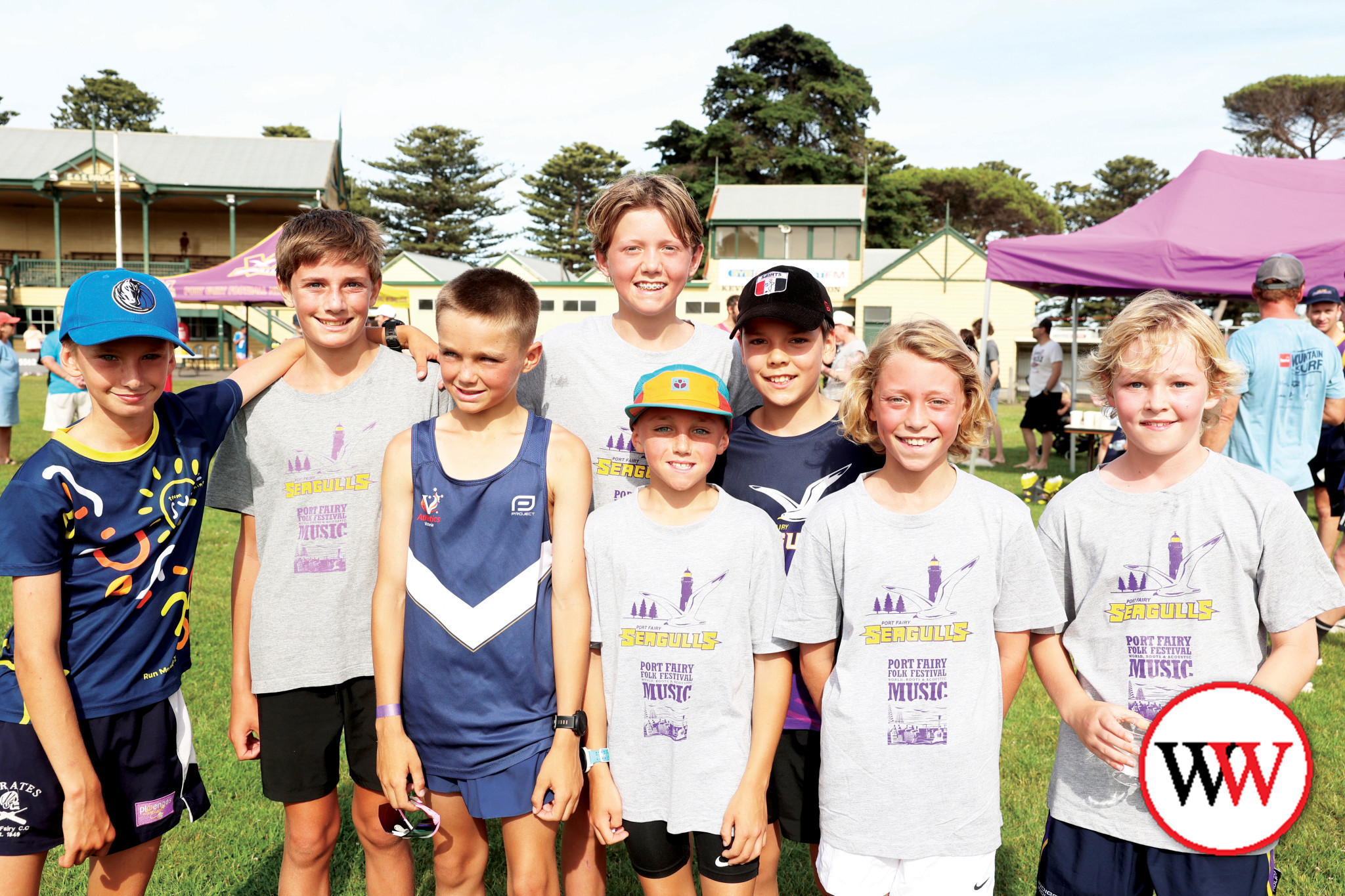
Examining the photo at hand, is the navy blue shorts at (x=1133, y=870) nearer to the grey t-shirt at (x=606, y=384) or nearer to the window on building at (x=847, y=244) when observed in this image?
the grey t-shirt at (x=606, y=384)

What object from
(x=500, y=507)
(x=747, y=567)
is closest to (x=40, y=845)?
(x=500, y=507)

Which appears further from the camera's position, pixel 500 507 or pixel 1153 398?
pixel 500 507

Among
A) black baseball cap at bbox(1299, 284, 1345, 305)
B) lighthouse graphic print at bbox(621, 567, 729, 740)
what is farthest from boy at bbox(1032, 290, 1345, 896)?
black baseball cap at bbox(1299, 284, 1345, 305)

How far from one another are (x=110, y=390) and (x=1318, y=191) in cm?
1200

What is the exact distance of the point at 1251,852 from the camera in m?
2.02

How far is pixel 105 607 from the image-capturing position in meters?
2.18

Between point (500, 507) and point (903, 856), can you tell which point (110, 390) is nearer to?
point (500, 507)

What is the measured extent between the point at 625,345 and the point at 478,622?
0.98 metres

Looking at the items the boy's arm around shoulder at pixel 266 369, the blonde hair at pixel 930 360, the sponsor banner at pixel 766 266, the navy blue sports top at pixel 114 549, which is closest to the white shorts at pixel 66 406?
the boy's arm around shoulder at pixel 266 369

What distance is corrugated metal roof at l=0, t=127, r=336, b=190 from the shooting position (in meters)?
35.2

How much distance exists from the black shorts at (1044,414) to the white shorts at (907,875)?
11.7 m

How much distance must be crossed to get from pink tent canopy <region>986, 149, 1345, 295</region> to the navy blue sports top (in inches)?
390

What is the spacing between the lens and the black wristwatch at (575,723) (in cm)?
229

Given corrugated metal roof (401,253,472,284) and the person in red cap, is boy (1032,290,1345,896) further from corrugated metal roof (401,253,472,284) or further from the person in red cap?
corrugated metal roof (401,253,472,284)
